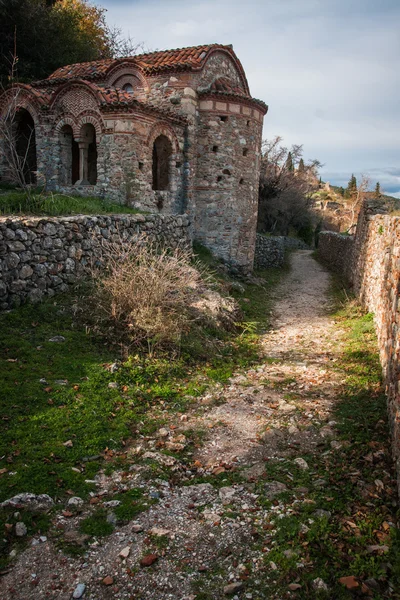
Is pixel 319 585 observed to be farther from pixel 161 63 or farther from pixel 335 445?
pixel 161 63

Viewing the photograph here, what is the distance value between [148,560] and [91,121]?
12.5 m

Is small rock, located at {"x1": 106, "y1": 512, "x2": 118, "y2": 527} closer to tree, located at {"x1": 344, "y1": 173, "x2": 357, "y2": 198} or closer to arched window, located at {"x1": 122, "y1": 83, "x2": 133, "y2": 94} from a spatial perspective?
arched window, located at {"x1": 122, "y1": 83, "x2": 133, "y2": 94}

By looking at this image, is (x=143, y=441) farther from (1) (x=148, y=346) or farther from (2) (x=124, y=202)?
(2) (x=124, y=202)

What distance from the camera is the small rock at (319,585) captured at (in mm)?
2825

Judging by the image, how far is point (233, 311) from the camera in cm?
946

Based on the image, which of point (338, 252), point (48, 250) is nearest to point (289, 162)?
point (338, 252)

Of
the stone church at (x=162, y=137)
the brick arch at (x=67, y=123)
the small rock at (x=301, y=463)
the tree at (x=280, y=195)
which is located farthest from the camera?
the tree at (x=280, y=195)

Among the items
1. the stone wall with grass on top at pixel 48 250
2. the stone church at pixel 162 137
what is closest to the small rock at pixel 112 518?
the stone wall with grass on top at pixel 48 250

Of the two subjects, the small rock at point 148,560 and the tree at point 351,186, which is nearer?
the small rock at point 148,560

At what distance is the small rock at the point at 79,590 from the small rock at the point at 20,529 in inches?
25.7

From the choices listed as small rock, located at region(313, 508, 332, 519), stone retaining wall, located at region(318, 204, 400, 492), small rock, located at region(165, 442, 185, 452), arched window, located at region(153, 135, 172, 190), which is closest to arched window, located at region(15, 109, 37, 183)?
arched window, located at region(153, 135, 172, 190)

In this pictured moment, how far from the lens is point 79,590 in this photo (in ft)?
9.39

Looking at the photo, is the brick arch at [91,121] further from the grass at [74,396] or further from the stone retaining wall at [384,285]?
the stone retaining wall at [384,285]

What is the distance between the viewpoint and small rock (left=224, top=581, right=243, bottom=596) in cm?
287
